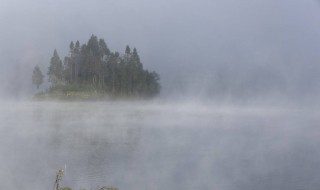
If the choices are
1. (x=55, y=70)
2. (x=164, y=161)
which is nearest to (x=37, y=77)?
(x=55, y=70)

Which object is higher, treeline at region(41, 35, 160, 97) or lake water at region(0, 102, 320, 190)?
treeline at region(41, 35, 160, 97)

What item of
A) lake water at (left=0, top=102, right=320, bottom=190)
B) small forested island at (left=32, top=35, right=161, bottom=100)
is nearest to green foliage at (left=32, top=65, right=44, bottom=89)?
small forested island at (left=32, top=35, right=161, bottom=100)

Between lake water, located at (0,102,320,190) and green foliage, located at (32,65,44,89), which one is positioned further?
green foliage, located at (32,65,44,89)

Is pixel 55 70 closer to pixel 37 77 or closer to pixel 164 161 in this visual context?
pixel 37 77

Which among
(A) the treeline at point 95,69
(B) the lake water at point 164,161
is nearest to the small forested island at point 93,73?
(A) the treeline at point 95,69

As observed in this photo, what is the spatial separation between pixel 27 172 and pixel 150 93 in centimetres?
15816

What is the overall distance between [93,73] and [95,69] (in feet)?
16.6

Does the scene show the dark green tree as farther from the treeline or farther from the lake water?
the lake water

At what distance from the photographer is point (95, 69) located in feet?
543

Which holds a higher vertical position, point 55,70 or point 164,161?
point 55,70

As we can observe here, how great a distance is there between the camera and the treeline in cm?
16738

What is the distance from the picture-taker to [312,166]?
3756 centimetres

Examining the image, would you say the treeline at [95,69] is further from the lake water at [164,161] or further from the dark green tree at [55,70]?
the lake water at [164,161]

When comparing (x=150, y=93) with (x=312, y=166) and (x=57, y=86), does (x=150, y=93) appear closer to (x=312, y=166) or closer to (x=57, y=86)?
(x=57, y=86)
